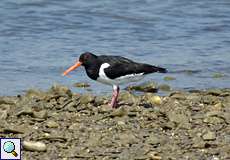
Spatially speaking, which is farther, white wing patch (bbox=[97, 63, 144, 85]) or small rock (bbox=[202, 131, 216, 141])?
white wing patch (bbox=[97, 63, 144, 85])

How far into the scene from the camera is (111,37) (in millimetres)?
14820

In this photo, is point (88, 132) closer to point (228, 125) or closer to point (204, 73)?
point (228, 125)

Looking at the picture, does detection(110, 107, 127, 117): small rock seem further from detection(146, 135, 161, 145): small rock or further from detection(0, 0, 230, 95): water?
detection(0, 0, 230, 95): water

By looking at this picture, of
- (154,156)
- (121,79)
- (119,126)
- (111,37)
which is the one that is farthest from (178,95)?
(111,37)

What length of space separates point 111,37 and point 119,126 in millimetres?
6480

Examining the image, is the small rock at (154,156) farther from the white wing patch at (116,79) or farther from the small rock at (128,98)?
the small rock at (128,98)

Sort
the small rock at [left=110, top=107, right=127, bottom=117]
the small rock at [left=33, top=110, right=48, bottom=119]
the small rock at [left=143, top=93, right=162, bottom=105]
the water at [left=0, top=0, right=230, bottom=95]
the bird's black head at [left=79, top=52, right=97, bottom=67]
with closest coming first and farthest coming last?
the small rock at [left=33, top=110, right=48, bottom=119] → the small rock at [left=110, top=107, right=127, bottom=117] → the bird's black head at [left=79, top=52, right=97, bottom=67] → the small rock at [left=143, top=93, right=162, bottom=105] → the water at [left=0, top=0, right=230, bottom=95]

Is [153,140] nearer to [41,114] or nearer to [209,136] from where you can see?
[209,136]

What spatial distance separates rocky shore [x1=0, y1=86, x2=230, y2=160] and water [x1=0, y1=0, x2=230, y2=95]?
1555mm

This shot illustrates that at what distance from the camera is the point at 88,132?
8.21 m

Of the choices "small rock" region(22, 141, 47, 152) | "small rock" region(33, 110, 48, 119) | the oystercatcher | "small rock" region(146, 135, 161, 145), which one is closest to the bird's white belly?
the oystercatcher

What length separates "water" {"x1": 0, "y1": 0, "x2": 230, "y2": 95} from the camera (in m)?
12.3

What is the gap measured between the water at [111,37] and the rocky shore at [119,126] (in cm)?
155

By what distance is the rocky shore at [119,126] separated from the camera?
755 centimetres
